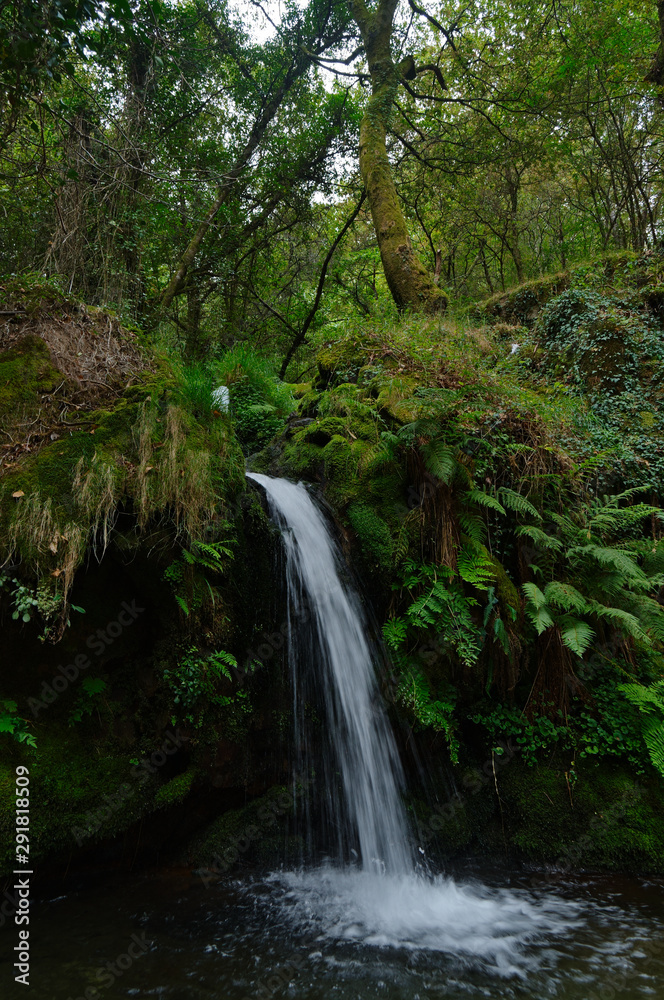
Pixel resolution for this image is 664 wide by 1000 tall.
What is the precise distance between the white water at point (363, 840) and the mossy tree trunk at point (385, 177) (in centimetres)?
A: 543

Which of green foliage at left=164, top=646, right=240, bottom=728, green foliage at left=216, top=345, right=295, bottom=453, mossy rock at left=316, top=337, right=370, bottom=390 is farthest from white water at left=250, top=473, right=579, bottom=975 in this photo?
green foliage at left=216, top=345, right=295, bottom=453

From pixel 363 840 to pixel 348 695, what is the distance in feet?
3.55

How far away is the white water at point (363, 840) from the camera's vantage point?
3.14 meters

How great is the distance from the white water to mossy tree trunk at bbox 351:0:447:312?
5.43m

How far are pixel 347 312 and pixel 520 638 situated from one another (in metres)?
10.3

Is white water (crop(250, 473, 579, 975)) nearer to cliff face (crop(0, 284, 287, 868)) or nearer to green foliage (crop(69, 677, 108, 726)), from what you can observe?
cliff face (crop(0, 284, 287, 868))

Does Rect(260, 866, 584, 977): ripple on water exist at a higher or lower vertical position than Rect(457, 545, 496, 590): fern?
lower

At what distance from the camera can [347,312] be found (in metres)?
12.6

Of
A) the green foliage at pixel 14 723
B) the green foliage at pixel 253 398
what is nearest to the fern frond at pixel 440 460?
the green foliage at pixel 14 723

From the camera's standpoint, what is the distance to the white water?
3.14m

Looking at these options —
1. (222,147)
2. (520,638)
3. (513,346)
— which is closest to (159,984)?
(520,638)

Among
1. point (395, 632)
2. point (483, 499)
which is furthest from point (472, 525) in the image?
point (395, 632)

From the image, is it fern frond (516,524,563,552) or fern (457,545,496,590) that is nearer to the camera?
fern (457,545,496,590)

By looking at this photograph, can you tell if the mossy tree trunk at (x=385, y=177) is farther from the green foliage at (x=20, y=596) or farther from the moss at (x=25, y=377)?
the green foliage at (x=20, y=596)
